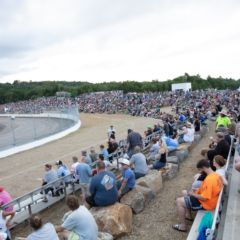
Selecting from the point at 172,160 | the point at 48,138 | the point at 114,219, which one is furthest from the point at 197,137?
the point at 48,138

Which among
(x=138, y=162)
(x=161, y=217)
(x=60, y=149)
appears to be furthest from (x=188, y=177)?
(x=60, y=149)

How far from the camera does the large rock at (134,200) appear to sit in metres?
8.63

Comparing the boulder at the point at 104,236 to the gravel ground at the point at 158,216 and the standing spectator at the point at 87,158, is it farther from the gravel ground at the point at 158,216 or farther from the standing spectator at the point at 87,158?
the standing spectator at the point at 87,158

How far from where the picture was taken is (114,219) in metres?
7.49

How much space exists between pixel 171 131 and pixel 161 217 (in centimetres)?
1001

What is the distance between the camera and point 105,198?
7.71m

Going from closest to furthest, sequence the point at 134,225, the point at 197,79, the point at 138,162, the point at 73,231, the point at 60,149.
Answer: the point at 73,231 < the point at 134,225 < the point at 138,162 < the point at 60,149 < the point at 197,79

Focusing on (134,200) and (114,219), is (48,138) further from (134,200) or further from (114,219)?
(114,219)

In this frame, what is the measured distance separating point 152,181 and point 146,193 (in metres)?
0.63

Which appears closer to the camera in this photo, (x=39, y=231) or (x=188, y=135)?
(x=39, y=231)

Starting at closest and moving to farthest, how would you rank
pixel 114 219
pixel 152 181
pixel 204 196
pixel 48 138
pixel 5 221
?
pixel 204 196 → pixel 114 219 → pixel 5 221 → pixel 152 181 → pixel 48 138

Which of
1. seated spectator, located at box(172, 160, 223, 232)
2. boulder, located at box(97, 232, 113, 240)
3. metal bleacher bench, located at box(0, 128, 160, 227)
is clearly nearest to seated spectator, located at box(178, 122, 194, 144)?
metal bleacher bench, located at box(0, 128, 160, 227)

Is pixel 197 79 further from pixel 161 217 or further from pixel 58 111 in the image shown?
pixel 161 217

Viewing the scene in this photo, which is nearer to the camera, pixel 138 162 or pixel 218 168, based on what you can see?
pixel 218 168
